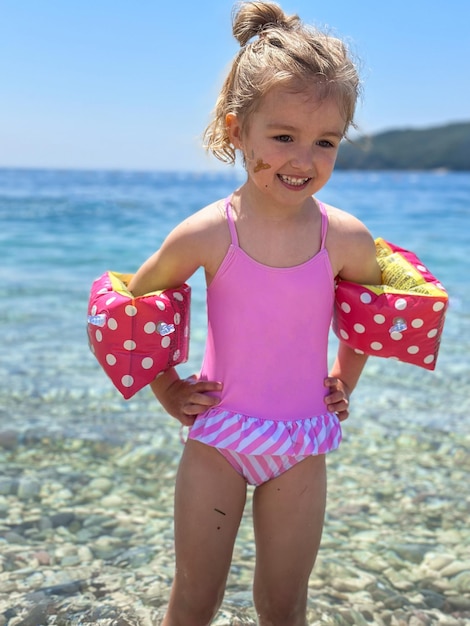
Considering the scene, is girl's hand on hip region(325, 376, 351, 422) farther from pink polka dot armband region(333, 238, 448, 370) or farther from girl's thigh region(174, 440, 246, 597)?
girl's thigh region(174, 440, 246, 597)

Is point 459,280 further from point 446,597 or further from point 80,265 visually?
point 446,597

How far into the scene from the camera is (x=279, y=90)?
85.7 inches

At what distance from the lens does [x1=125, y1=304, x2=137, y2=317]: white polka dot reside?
2.34m

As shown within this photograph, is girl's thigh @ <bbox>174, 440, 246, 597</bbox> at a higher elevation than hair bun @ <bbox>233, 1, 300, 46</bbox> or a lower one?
lower

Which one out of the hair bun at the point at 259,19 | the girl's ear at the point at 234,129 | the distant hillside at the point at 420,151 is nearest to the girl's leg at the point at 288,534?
the girl's ear at the point at 234,129

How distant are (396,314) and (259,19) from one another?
1041mm

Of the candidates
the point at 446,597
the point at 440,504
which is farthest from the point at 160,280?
the point at 440,504

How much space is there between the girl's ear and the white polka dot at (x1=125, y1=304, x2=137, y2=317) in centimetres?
59

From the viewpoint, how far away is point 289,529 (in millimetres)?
2275

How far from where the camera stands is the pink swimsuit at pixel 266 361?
2270mm

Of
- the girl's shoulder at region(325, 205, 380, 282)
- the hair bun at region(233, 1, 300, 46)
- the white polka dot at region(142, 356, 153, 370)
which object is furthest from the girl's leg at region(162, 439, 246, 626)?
the hair bun at region(233, 1, 300, 46)

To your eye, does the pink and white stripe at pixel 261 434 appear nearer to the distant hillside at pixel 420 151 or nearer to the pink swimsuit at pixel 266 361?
the pink swimsuit at pixel 266 361

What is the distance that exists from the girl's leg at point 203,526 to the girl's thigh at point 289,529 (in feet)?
0.29

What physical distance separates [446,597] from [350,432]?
168 cm
